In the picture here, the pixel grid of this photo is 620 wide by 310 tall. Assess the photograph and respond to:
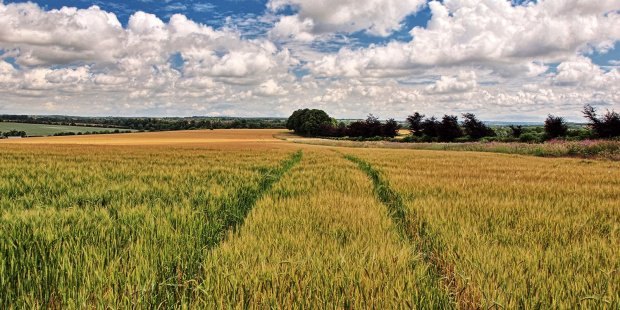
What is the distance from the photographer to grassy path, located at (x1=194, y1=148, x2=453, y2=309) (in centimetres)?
272

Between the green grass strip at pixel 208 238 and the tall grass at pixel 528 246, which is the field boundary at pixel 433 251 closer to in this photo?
the tall grass at pixel 528 246

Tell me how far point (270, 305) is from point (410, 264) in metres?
1.49

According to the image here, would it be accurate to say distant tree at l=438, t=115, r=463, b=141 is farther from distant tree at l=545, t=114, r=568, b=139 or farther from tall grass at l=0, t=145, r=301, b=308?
tall grass at l=0, t=145, r=301, b=308

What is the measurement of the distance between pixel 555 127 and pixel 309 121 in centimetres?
6263

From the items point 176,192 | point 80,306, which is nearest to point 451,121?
point 176,192

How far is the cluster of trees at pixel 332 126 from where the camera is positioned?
279 ft

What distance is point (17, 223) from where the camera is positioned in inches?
174

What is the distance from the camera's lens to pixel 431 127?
7075 centimetres

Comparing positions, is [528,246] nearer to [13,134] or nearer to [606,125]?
[606,125]

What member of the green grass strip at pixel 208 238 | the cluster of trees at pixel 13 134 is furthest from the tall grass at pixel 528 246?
the cluster of trees at pixel 13 134

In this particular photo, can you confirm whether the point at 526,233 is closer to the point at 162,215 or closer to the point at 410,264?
the point at 410,264

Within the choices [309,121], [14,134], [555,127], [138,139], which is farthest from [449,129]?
[14,134]

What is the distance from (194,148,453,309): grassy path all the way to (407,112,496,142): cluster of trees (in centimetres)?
6749

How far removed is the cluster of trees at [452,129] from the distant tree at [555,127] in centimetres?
1317
